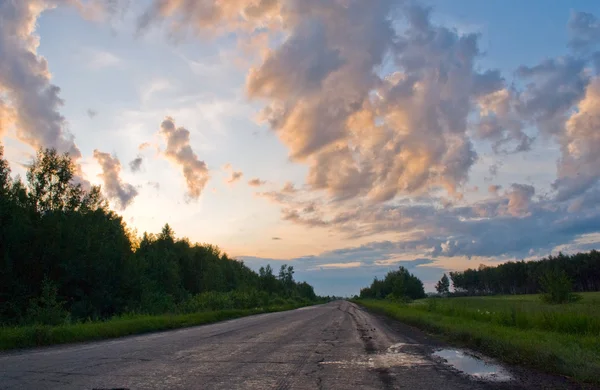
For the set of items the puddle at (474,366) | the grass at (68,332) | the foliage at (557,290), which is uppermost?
the foliage at (557,290)

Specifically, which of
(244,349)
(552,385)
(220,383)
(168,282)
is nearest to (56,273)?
(168,282)

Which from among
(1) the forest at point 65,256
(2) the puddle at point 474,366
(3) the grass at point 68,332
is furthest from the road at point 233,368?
(1) the forest at point 65,256

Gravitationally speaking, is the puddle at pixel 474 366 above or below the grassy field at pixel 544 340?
below

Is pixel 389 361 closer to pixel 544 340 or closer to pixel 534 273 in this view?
pixel 544 340

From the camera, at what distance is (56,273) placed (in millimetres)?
40125

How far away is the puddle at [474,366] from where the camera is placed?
805 cm

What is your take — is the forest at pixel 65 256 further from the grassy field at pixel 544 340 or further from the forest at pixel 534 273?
the forest at pixel 534 273

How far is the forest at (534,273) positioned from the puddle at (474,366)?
108360 mm

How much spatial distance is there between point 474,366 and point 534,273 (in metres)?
150

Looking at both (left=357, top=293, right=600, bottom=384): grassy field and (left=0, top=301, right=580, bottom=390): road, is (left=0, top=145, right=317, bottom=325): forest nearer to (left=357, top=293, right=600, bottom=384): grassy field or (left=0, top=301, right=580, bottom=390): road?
(left=0, top=301, right=580, bottom=390): road

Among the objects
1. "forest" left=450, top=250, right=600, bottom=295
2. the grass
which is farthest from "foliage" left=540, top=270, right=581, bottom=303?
"forest" left=450, top=250, right=600, bottom=295

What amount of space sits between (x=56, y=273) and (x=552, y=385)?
43671mm

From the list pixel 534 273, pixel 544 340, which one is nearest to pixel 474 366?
pixel 544 340

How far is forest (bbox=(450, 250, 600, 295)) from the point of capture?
130 metres
